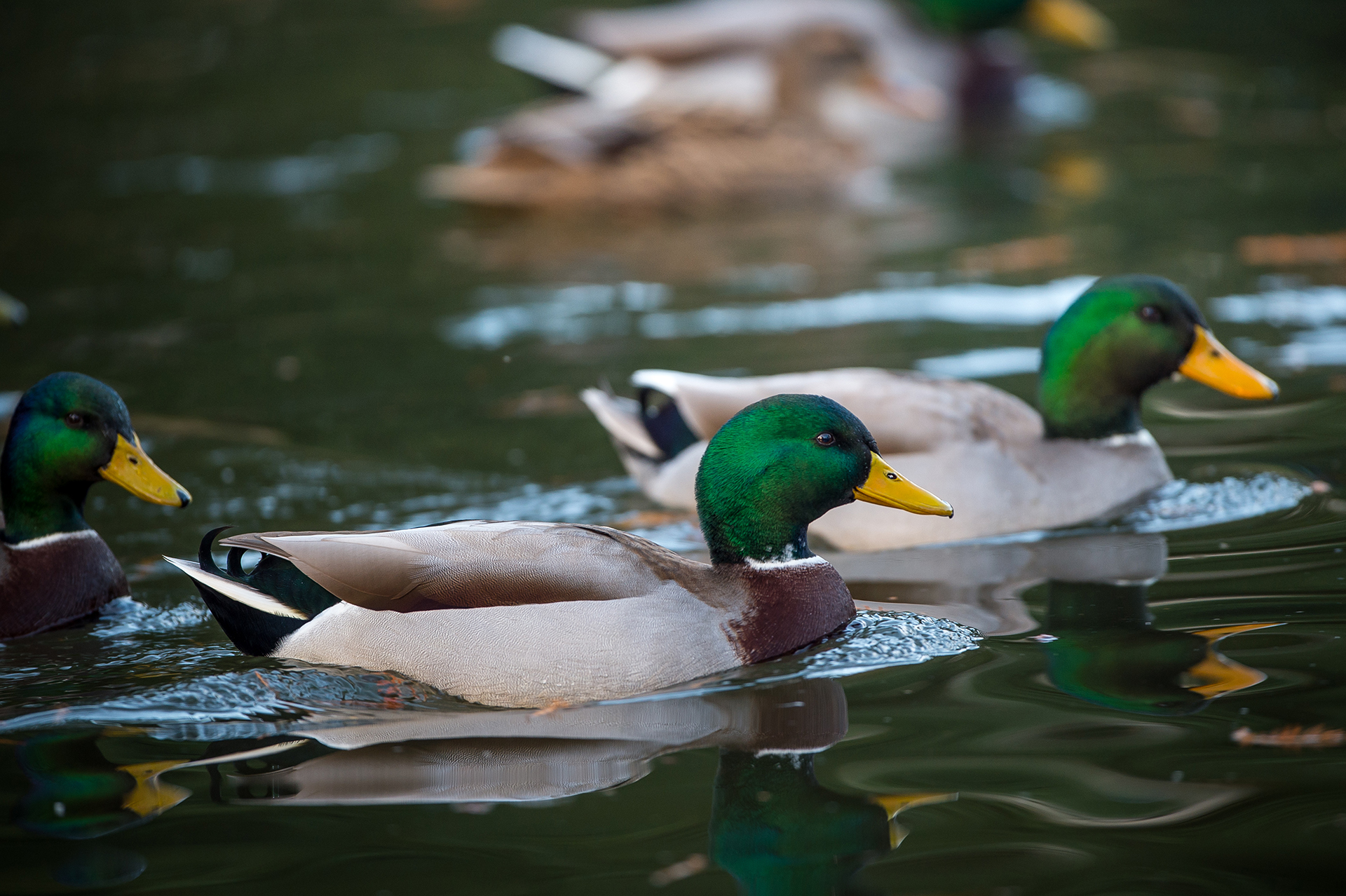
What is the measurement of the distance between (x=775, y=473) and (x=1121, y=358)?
6.80ft

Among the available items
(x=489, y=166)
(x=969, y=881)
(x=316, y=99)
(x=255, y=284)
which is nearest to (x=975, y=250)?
(x=489, y=166)

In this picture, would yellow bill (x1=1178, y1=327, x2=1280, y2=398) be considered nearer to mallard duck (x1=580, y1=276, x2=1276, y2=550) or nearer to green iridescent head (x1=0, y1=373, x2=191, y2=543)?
mallard duck (x1=580, y1=276, x2=1276, y2=550)

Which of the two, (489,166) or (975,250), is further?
(489,166)

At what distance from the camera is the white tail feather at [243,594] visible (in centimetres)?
446

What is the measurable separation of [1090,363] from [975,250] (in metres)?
4.05

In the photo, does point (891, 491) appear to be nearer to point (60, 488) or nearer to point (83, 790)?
point (83, 790)

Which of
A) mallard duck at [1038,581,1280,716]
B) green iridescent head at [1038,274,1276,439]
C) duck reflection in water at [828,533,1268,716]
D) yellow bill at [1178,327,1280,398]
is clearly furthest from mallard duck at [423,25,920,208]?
mallard duck at [1038,581,1280,716]

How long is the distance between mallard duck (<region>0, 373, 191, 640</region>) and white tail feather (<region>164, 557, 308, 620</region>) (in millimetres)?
737

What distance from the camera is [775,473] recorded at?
4652mm

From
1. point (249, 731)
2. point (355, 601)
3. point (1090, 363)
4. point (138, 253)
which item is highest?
point (138, 253)

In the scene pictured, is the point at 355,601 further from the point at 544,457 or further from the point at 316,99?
the point at 316,99

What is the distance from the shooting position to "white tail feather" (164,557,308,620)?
14.6 feet

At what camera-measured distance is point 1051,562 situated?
5488mm

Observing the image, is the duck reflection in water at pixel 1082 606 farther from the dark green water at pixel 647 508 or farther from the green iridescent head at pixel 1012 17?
the green iridescent head at pixel 1012 17
